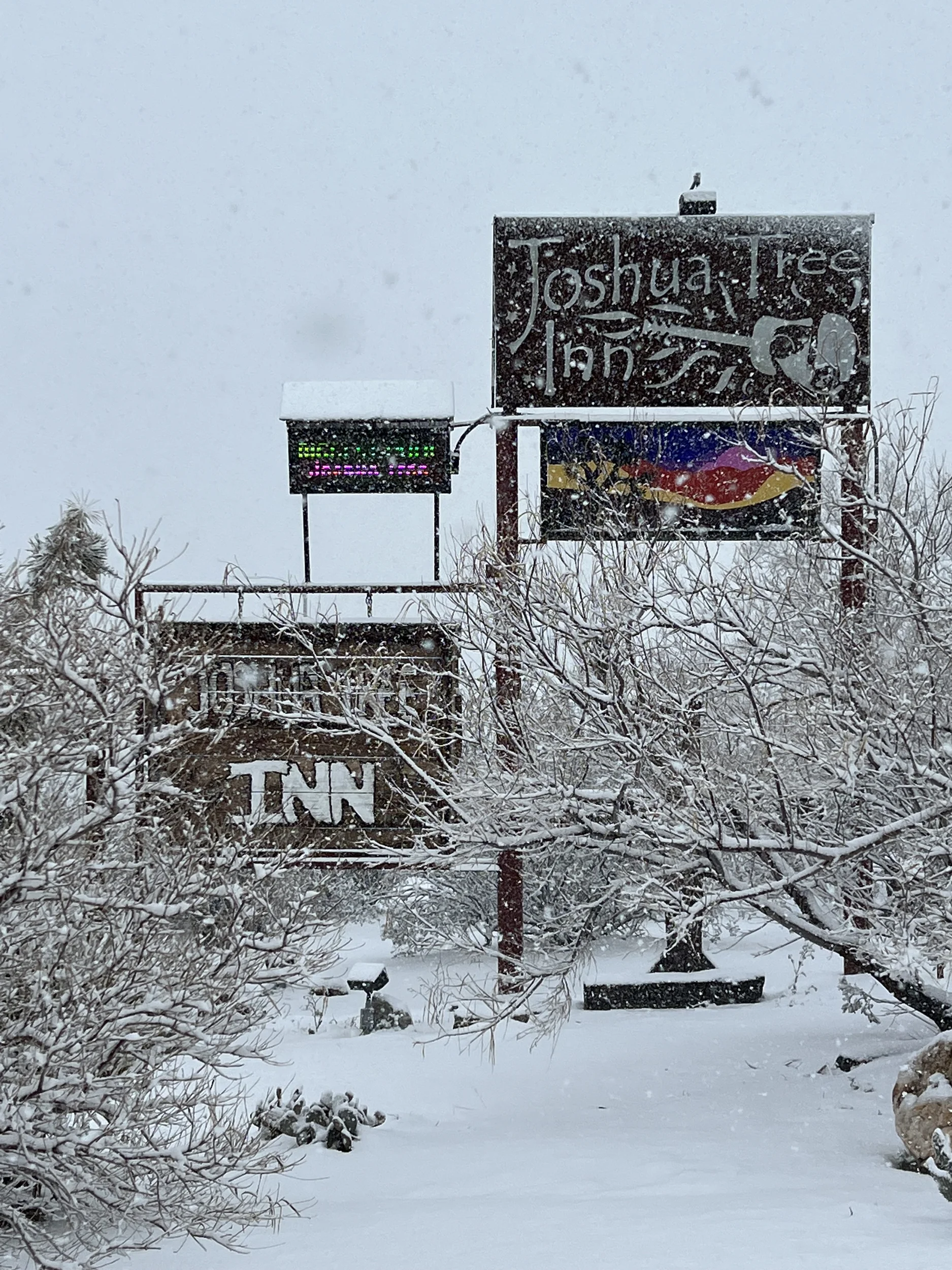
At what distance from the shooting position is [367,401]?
1039 centimetres

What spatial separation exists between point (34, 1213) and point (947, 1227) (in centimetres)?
483

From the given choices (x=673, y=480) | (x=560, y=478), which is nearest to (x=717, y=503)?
(x=673, y=480)

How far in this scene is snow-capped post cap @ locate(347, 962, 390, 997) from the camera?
12.4m

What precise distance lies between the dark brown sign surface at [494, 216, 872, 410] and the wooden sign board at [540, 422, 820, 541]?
0.41 meters

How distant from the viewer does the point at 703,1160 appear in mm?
6910

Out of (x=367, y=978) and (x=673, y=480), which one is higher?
(x=673, y=480)

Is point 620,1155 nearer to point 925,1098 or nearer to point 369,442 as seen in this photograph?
point 925,1098

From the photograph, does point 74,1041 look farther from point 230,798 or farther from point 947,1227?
point 230,798

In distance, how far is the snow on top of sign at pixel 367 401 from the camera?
10.3 meters

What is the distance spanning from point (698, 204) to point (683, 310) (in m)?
1.07

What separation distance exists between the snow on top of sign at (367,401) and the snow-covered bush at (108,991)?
4391mm

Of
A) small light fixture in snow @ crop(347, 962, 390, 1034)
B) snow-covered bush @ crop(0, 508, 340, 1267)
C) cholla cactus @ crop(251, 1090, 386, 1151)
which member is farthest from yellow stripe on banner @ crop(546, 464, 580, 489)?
small light fixture in snow @ crop(347, 962, 390, 1034)

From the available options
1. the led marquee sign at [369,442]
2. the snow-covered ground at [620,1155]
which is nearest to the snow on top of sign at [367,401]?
the led marquee sign at [369,442]

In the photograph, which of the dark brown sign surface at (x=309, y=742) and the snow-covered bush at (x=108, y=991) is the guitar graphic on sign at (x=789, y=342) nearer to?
the dark brown sign surface at (x=309, y=742)
